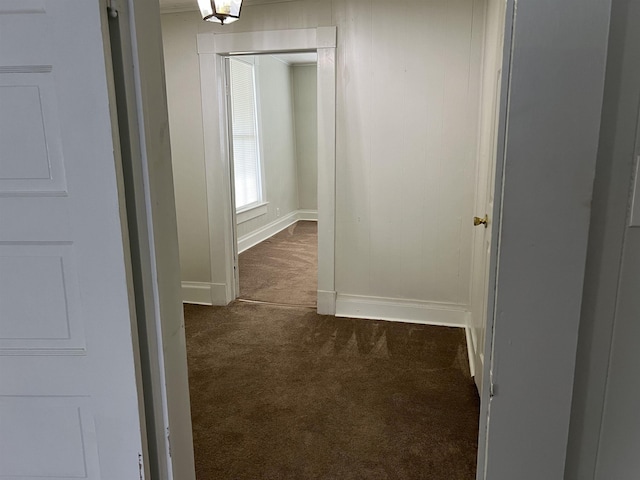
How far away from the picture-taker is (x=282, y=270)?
16.1ft

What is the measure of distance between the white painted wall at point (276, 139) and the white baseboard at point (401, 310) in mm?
2463

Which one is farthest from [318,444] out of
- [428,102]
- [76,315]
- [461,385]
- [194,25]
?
[194,25]

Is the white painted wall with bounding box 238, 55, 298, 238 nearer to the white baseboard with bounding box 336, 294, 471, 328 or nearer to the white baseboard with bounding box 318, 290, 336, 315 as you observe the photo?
the white baseboard with bounding box 318, 290, 336, 315

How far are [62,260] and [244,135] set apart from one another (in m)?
4.93

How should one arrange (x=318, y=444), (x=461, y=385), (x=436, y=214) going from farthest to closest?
(x=436, y=214)
(x=461, y=385)
(x=318, y=444)

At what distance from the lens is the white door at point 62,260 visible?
104 cm

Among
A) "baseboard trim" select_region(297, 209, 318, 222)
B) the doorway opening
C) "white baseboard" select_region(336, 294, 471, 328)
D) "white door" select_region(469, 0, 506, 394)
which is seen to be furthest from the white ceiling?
"baseboard trim" select_region(297, 209, 318, 222)

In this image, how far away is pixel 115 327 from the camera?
1.17 m

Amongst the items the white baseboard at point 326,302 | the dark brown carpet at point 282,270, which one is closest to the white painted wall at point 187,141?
the dark brown carpet at point 282,270

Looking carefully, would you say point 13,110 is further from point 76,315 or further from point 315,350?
point 315,350

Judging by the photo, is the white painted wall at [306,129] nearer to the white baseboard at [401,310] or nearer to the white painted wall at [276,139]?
the white painted wall at [276,139]

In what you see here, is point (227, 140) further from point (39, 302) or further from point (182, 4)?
point (39, 302)

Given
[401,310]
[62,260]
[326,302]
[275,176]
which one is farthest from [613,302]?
[275,176]

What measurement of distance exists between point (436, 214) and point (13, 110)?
2.71 metres
